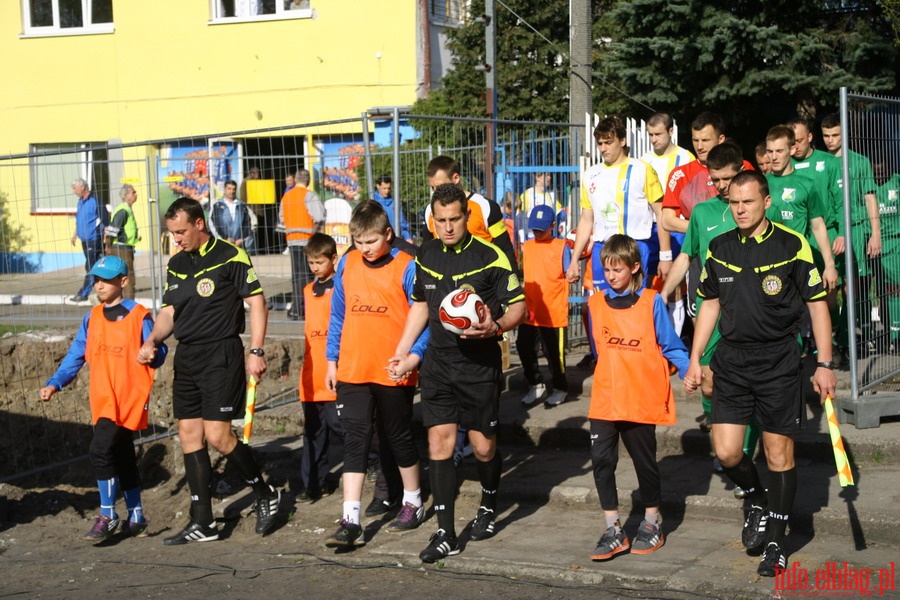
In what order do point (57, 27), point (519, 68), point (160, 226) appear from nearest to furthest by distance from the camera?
point (160, 226), point (519, 68), point (57, 27)

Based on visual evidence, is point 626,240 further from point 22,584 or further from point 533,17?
point 533,17

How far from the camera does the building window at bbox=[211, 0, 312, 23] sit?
22.5m

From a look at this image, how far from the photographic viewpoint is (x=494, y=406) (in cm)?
664

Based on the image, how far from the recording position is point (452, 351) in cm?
661

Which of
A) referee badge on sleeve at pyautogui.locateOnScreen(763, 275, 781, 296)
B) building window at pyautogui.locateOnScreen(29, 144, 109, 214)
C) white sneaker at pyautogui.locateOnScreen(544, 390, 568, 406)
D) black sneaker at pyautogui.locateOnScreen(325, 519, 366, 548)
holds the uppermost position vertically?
building window at pyautogui.locateOnScreen(29, 144, 109, 214)

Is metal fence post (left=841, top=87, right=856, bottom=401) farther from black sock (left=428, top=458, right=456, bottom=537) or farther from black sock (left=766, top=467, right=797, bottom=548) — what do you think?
black sock (left=428, top=458, right=456, bottom=537)

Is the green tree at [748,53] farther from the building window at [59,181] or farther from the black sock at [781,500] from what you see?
the black sock at [781,500]

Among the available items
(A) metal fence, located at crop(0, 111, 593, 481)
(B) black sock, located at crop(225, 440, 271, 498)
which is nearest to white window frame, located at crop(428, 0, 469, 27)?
(A) metal fence, located at crop(0, 111, 593, 481)

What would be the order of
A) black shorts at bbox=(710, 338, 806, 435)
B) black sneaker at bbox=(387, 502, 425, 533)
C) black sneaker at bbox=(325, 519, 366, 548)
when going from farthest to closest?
black sneaker at bbox=(387, 502, 425, 533) → black sneaker at bbox=(325, 519, 366, 548) → black shorts at bbox=(710, 338, 806, 435)

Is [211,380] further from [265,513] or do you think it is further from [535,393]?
[535,393]

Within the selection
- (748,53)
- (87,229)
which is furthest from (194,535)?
(748,53)

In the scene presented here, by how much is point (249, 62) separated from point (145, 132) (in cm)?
285

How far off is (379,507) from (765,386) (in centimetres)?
288

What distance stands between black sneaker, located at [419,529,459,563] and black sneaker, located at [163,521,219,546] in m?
1.58
